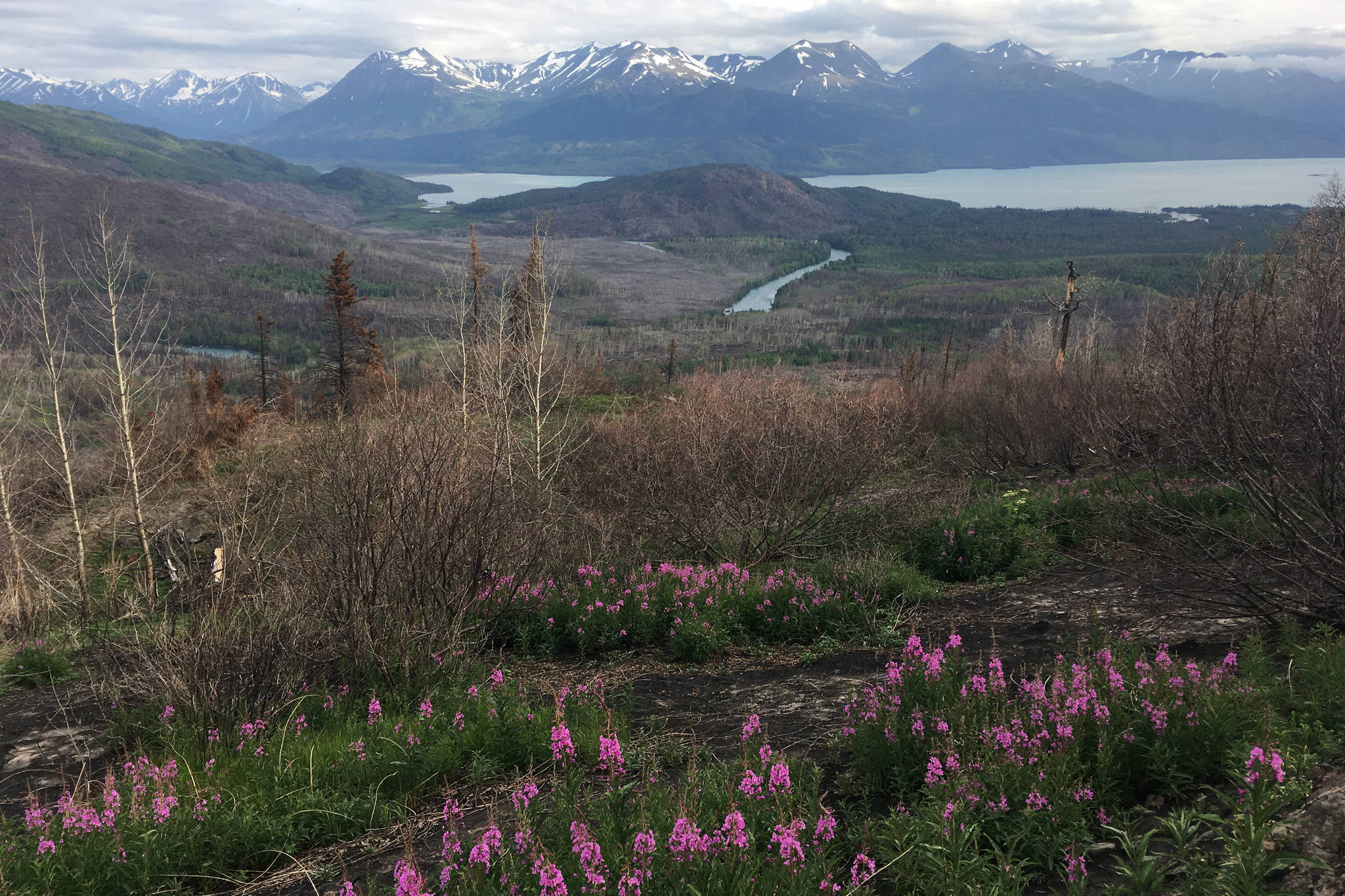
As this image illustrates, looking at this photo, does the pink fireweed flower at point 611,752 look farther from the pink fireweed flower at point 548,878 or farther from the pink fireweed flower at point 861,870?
the pink fireweed flower at point 861,870

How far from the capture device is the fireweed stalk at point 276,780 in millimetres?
3873

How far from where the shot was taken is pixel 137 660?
20.8ft

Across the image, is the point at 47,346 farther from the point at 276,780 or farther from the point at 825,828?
the point at 825,828

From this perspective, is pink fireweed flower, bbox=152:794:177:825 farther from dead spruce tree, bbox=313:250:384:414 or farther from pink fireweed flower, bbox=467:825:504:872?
dead spruce tree, bbox=313:250:384:414

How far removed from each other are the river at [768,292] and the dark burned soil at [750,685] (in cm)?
12689

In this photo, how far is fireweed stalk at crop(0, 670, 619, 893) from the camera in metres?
3.87

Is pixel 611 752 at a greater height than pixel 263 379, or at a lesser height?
greater

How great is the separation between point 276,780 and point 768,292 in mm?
161481

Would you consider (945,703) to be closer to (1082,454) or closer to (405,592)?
(405,592)

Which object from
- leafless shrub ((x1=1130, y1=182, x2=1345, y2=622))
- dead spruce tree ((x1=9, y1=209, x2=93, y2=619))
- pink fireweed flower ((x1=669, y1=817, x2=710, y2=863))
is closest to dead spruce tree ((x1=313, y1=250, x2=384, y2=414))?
dead spruce tree ((x1=9, y1=209, x2=93, y2=619))

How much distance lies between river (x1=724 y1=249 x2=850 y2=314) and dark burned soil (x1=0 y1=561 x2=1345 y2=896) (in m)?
127

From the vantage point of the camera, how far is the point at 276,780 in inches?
180

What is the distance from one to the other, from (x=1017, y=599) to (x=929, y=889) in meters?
5.61

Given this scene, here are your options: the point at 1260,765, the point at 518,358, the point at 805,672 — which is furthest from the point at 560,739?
the point at 518,358
